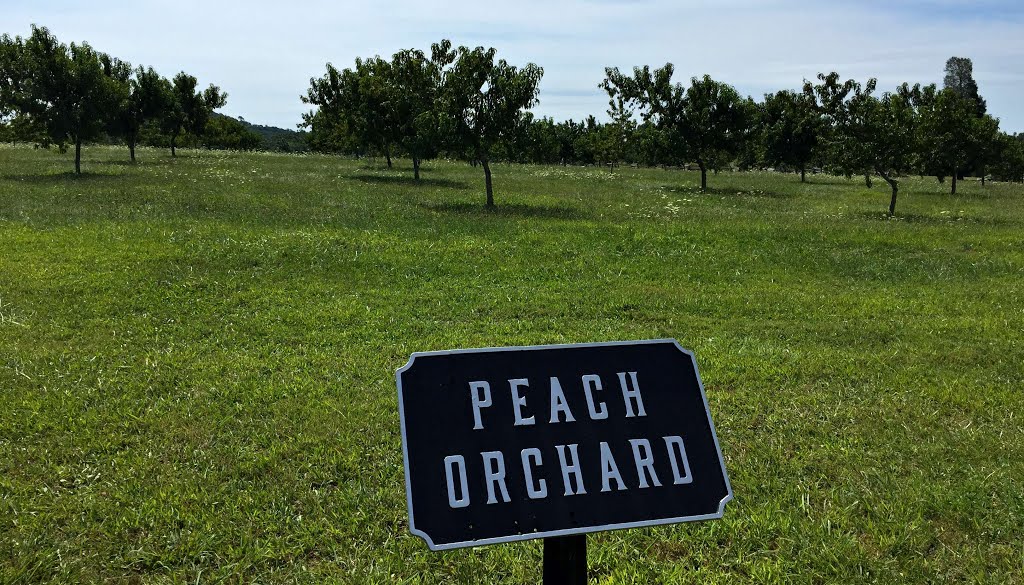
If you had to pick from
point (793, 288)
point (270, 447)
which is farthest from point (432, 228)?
point (270, 447)

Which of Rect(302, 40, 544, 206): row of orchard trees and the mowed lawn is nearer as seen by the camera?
the mowed lawn

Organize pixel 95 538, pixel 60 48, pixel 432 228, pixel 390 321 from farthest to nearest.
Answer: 1. pixel 60 48
2. pixel 432 228
3. pixel 390 321
4. pixel 95 538

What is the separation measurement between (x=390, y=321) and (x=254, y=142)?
102 meters

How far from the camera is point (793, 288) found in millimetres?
12414

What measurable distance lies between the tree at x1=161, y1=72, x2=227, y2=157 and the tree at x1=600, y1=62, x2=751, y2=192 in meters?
31.1

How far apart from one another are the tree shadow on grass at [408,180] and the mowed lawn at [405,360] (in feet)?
50.5

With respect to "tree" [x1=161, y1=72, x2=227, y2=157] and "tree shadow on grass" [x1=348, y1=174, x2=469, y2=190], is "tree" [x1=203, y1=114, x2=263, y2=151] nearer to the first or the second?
"tree" [x1=161, y1=72, x2=227, y2=157]

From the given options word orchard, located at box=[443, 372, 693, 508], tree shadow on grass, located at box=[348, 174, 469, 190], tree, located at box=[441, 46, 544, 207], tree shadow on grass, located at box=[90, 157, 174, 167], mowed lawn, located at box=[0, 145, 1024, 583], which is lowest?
mowed lawn, located at box=[0, 145, 1024, 583]

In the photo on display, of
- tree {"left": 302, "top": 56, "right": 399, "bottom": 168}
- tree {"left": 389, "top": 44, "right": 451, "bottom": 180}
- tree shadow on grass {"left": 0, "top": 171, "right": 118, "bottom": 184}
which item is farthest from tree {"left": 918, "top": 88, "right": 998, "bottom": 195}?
tree shadow on grass {"left": 0, "top": 171, "right": 118, "bottom": 184}

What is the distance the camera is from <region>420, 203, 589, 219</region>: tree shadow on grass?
21.5 meters

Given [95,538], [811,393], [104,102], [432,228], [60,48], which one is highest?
[60,48]

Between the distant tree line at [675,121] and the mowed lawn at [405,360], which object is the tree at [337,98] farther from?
the mowed lawn at [405,360]

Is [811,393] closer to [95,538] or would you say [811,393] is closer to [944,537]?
[944,537]

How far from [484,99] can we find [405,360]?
18.9 metres
